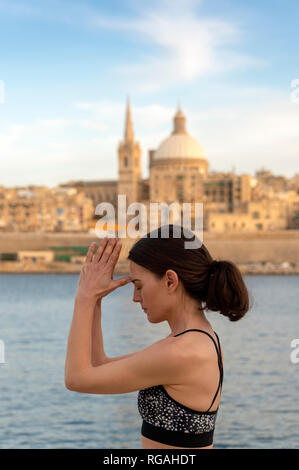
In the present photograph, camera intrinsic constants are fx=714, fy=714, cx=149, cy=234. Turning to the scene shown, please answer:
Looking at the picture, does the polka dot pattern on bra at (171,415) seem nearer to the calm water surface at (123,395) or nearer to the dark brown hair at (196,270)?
the dark brown hair at (196,270)

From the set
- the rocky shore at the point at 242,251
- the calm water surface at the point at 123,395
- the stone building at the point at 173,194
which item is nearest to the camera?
the calm water surface at the point at 123,395

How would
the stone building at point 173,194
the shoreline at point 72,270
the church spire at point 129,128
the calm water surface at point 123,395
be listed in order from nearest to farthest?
the calm water surface at point 123,395, the shoreline at point 72,270, the stone building at point 173,194, the church spire at point 129,128

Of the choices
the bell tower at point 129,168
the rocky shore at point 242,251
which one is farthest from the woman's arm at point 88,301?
the bell tower at point 129,168

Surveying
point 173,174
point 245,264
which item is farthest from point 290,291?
point 173,174

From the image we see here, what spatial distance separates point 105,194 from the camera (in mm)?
49625

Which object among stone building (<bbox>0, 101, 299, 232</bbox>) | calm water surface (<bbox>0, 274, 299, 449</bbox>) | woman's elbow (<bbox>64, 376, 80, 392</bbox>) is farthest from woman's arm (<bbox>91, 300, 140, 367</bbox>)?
stone building (<bbox>0, 101, 299, 232</bbox>)

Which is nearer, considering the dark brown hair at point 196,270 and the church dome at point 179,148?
the dark brown hair at point 196,270

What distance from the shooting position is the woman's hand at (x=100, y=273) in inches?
42.3

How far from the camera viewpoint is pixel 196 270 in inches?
43.1

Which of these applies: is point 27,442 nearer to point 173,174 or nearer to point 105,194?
point 173,174

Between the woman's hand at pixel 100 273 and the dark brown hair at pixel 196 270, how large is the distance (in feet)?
0.11

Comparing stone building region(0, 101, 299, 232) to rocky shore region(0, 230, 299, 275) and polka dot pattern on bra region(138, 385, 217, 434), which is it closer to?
rocky shore region(0, 230, 299, 275)

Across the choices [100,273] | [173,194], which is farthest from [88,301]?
[173,194]
